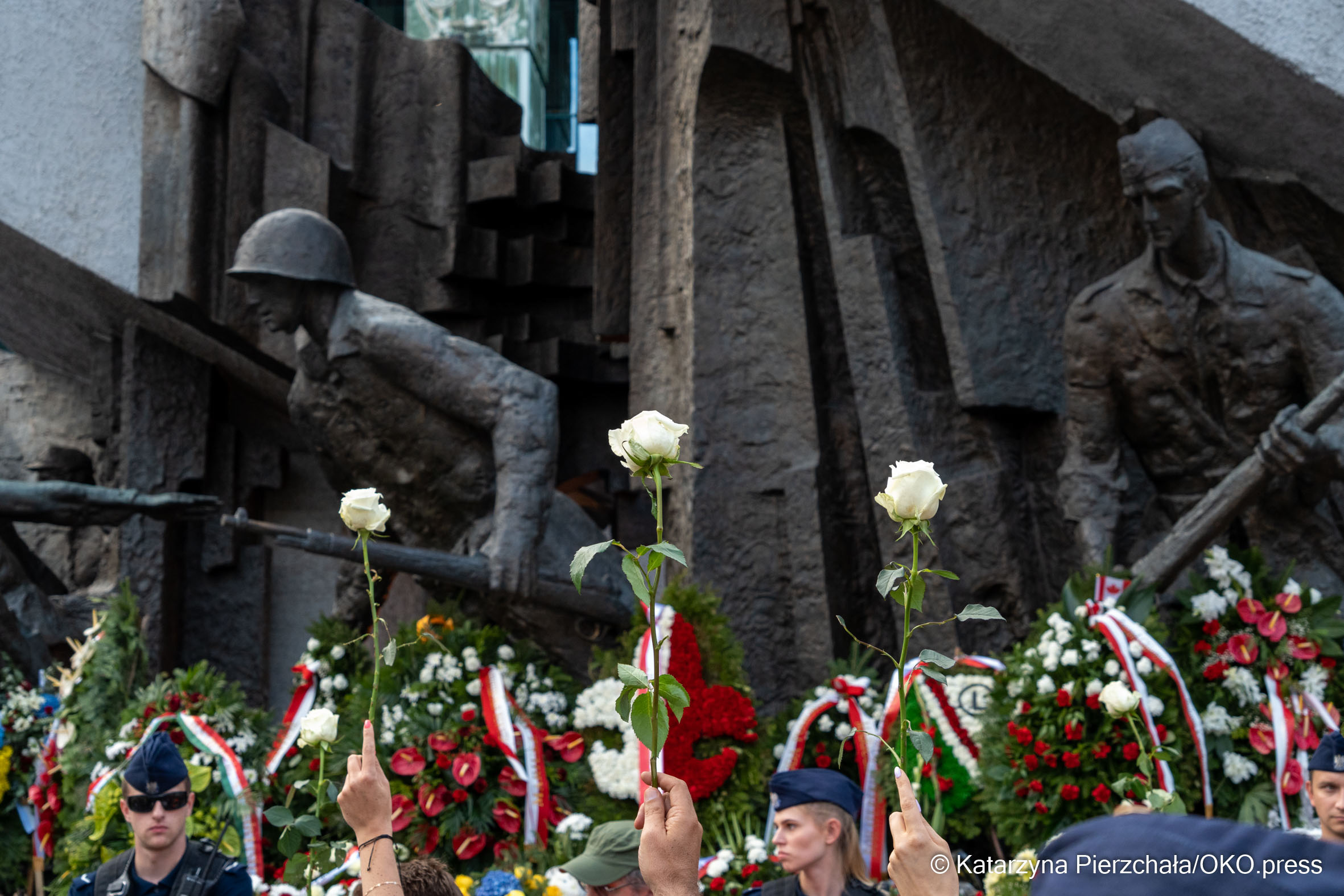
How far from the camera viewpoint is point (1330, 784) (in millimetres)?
2871

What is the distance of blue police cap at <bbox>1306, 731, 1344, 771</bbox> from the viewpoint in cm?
289

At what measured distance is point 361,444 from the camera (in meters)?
5.56

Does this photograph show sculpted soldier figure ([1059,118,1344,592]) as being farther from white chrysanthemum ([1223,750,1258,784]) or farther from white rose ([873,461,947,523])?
white rose ([873,461,947,523])

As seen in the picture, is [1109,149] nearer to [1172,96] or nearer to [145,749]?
[1172,96]

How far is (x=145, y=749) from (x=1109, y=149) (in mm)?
4172

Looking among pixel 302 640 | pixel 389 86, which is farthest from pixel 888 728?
pixel 389 86

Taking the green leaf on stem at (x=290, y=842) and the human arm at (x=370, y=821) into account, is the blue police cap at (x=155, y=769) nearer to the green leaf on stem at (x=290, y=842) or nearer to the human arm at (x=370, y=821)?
the green leaf on stem at (x=290, y=842)

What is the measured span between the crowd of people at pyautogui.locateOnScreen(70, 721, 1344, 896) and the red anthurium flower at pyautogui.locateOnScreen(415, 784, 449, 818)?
0.96 meters

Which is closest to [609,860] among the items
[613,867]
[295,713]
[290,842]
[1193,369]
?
[613,867]

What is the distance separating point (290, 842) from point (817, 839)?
44.6 inches

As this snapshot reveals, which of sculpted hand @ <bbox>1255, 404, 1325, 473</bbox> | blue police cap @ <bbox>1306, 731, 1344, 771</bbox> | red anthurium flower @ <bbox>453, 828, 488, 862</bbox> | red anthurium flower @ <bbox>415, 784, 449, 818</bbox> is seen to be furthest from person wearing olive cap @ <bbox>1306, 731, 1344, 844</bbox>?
red anthurium flower @ <bbox>415, 784, 449, 818</bbox>

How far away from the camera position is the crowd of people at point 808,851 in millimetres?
748

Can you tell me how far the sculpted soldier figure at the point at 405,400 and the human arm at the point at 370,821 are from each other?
3457 mm

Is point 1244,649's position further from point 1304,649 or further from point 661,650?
point 661,650
